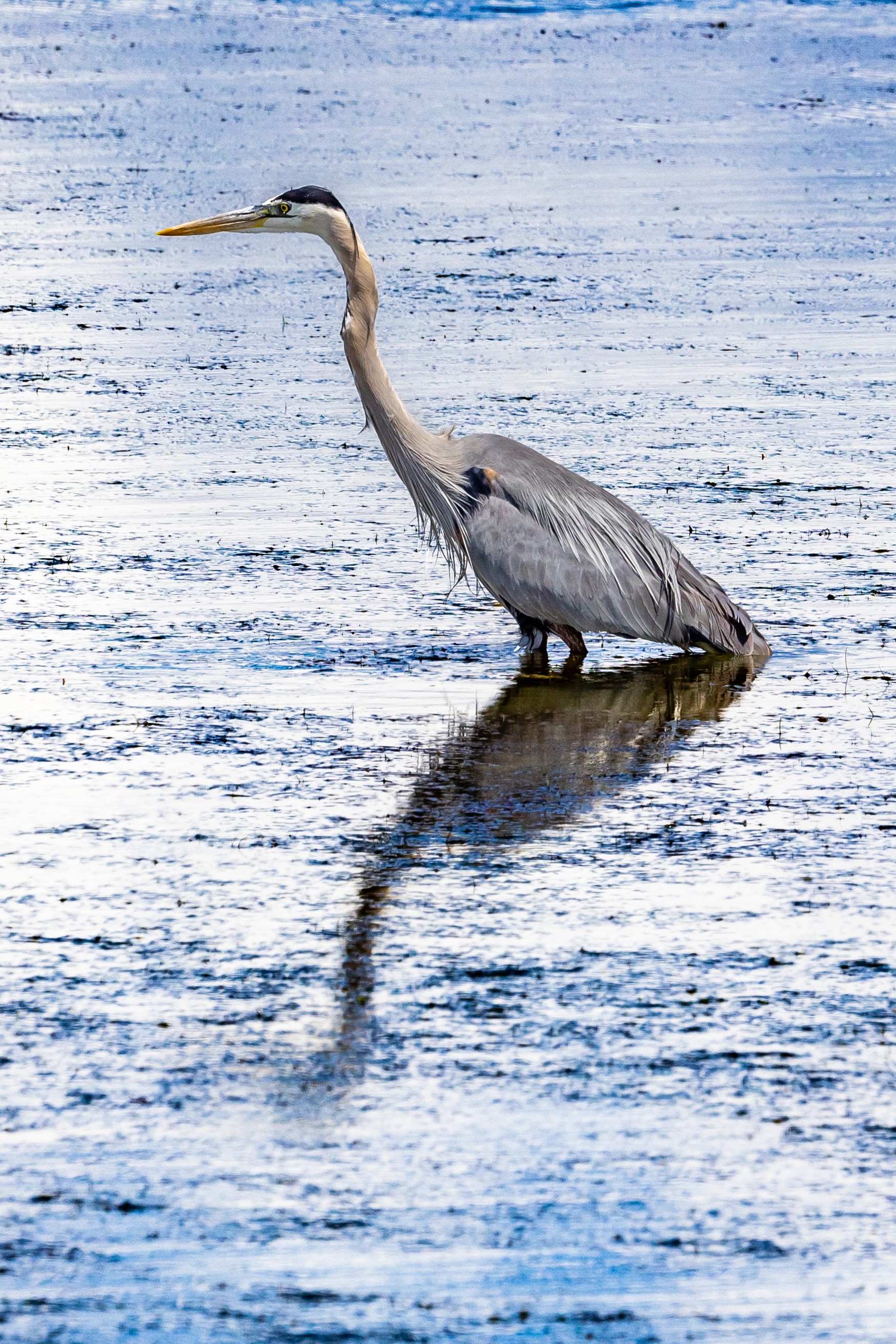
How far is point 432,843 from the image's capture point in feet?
22.6

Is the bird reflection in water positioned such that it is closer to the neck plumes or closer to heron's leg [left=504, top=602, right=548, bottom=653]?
heron's leg [left=504, top=602, right=548, bottom=653]

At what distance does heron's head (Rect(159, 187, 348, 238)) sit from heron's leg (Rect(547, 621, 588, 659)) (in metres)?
1.98

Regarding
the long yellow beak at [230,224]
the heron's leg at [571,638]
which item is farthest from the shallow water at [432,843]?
the long yellow beak at [230,224]

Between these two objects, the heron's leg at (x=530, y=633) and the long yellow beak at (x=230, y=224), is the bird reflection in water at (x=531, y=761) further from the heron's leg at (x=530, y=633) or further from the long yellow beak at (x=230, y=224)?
the long yellow beak at (x=230, y=224)

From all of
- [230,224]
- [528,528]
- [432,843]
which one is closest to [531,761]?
[432,843]

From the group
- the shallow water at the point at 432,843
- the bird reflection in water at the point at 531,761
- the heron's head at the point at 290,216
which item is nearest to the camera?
the shallow water at the point at 432,843

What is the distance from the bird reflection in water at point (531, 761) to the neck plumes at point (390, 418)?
2.60 feet

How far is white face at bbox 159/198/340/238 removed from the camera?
940cm

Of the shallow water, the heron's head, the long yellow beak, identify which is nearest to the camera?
the shallow water

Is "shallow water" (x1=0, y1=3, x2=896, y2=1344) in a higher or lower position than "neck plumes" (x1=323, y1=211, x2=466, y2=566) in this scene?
lower

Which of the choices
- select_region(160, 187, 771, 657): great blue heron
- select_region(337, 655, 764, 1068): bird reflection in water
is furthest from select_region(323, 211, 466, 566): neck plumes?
select_region(337, 655, 764, 1068): bird reflection in water

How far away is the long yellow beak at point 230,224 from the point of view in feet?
31.2

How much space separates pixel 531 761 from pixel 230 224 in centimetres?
321

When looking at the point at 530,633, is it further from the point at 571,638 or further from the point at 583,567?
the point at 583,567
